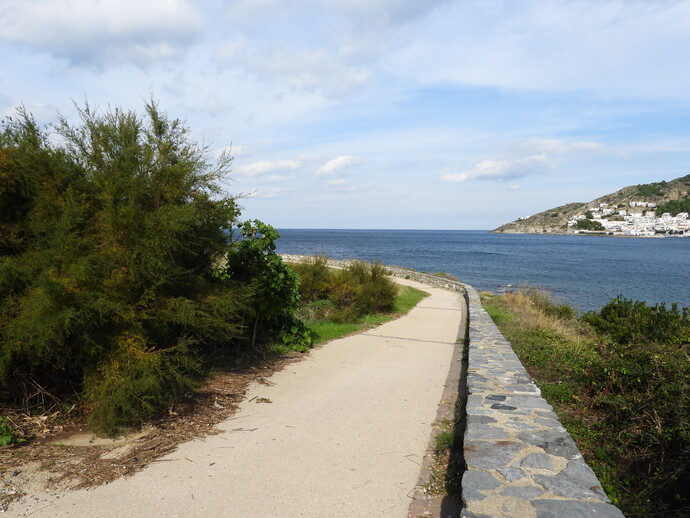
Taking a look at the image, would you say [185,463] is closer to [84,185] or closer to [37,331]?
[37,331]

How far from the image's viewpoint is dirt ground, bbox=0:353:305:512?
12.8 feet

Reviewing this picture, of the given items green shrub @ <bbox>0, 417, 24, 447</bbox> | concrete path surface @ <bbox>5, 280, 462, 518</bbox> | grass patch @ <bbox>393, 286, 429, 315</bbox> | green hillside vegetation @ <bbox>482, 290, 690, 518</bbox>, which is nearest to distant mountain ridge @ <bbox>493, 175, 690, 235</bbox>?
grass patch @ <bbox>393, 286, 429, 315</bbox>

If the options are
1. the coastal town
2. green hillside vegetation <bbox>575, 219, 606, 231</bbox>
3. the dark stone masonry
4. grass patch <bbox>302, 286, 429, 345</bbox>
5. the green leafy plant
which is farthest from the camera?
green hillside vegetation <bbox>575, 219, 606, 231</bbox>

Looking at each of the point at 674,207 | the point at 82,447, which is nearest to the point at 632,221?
the point at 674,207

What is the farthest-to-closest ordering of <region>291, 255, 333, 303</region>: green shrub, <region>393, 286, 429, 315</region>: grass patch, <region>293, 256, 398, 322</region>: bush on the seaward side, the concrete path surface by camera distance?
<region>393, 286, 429, 315</region>: grass patch → <region>291, 255, 333, 303</region>: green shrub → <region>293, 256, 398, 322</region>: bush on the seaward side → the concrete path surface

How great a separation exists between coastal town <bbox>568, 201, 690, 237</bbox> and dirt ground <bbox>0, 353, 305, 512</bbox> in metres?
174

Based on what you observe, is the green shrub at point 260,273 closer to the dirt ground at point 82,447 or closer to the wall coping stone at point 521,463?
the dirt ground at point 82,447

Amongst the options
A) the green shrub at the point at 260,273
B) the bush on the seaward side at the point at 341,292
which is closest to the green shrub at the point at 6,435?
the green shrub at the point at 260,273

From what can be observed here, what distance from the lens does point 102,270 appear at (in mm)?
5129

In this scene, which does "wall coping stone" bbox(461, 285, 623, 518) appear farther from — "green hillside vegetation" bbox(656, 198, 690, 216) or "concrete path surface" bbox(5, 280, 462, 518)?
"green hillside vegetation" bbox(656, 198, 690, 216)

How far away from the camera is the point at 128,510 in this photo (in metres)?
3.48

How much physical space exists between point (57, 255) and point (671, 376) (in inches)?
281

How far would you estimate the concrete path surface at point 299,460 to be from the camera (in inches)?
141

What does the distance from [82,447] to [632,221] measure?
618 ft
